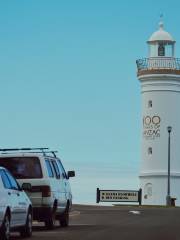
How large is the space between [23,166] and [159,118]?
166ft

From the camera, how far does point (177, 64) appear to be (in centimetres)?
7644

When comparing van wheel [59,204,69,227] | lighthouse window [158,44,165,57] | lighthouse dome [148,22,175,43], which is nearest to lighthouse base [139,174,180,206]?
lighthouse window [158,44,165,57]

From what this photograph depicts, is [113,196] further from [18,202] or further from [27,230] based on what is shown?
[18,202]

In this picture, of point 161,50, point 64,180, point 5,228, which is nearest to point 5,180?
point 5,228

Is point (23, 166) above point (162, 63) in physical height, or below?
below

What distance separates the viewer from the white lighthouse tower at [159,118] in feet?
240

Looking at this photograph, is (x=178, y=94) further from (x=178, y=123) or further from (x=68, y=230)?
(x=68, y=230)

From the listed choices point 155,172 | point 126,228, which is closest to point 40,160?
point 126,228

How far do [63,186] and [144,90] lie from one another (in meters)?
49.9

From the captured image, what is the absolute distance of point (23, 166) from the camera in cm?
2484

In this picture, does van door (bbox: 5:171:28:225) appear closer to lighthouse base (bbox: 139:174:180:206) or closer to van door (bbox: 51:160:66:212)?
van door (bbox: 51:160:66:212)

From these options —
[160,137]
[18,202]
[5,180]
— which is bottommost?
[18,202]

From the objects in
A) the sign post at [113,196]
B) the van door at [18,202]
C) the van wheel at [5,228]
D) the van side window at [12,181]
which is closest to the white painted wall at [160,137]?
the sign post at [113,196]

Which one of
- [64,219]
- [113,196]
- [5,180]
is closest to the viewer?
[5,180]
